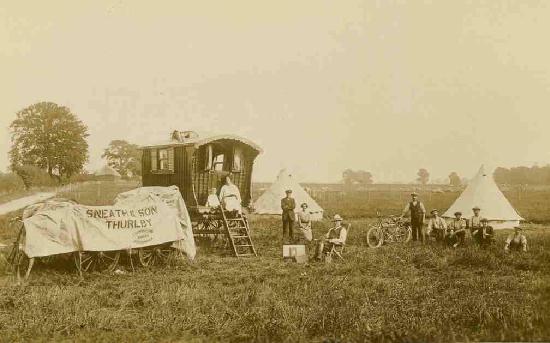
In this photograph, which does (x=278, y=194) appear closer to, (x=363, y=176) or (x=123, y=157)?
(x=123, y=157)

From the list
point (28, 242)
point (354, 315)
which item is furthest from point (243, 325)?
point (28, 242)

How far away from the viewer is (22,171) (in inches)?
1761

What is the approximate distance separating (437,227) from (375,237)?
1922 mm

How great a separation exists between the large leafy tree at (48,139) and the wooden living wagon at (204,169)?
3935 cm

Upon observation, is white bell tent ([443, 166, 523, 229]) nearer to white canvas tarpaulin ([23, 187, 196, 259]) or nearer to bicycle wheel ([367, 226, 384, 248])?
bicycle wheel ([367, 226, 384, 248])

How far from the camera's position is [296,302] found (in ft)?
28.6

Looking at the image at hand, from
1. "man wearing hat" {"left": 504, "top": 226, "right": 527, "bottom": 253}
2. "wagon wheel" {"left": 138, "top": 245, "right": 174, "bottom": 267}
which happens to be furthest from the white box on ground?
Result: "man wearing hat" {"left": 504, "top": 226, "right": 527, "bottom": 253}

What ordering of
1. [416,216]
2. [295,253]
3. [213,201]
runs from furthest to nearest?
[416,216], [213,201], [295,253]

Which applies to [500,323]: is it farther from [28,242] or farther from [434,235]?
[434,235]

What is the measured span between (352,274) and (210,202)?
604 centimetres

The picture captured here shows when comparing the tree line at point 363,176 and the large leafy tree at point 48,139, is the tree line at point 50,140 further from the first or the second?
the tree line at point 363,176

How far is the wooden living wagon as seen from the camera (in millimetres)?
16391

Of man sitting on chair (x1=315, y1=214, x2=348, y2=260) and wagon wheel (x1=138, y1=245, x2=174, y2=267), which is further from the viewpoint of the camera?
man sitting on chair (x1=315, y1=214, x2=348, y2=260)

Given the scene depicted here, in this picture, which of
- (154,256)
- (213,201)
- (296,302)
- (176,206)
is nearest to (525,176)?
(213,201)
